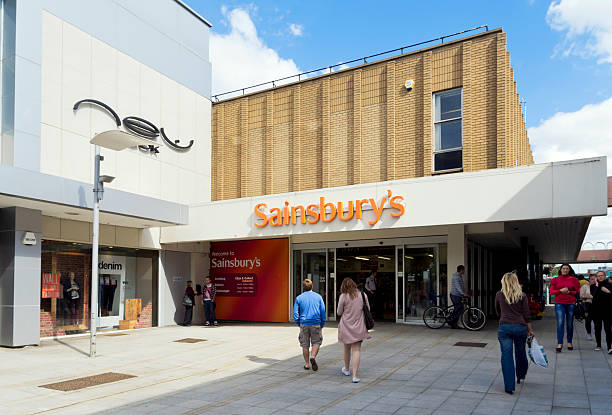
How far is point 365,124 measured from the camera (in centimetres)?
1717

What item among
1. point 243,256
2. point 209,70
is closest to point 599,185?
point 243,256

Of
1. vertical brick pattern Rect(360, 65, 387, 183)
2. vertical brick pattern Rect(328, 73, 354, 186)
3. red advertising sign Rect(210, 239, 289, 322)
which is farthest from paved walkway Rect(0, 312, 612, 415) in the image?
vertical brick pattern Rect(328, 73, 354, 186)

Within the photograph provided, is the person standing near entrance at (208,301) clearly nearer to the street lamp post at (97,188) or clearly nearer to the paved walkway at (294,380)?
the paved walkway at (294,380)

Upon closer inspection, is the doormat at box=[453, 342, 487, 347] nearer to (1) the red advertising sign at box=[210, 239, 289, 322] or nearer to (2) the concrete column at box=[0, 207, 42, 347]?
(1) the red advertising sign at box=[210, 239, 289, 322]

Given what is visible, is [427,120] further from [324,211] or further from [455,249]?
[324,211]

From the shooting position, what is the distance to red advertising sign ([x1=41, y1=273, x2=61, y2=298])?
1388cm

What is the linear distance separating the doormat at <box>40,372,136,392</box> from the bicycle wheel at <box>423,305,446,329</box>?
8.68 meters

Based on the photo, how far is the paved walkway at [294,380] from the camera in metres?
6.42

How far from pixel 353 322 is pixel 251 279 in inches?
431

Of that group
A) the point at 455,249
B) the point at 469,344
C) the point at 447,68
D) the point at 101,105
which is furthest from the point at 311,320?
the point at 447,68

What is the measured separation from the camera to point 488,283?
20.1m

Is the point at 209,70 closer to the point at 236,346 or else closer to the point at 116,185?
the point at 116,185

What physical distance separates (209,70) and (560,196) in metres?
13.7

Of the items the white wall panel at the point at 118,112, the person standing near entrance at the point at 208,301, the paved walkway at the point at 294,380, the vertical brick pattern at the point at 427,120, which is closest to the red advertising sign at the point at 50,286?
the paved walkway at the point at 294,380
